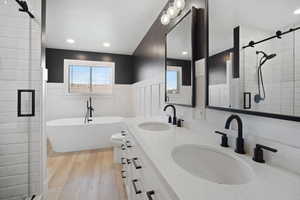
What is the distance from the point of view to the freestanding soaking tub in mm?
2967

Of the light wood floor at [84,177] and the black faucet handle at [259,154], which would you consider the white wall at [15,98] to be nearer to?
the light wood floor at [84,177]

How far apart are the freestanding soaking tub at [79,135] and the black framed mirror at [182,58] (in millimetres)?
1551

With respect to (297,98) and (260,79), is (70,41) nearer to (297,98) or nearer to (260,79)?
(260,79)

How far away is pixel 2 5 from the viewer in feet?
4.96

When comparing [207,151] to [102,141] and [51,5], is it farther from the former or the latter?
[102,141]

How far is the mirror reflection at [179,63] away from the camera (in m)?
1.43

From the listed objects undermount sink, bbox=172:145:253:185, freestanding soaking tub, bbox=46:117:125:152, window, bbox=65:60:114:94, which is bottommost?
freestanding soaking tub, bbox=46:117:125:152

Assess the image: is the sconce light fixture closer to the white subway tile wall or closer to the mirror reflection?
the mirror reflection

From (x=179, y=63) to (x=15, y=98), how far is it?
1823 millimetres

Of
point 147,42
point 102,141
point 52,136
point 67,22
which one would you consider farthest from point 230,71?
point 52,136

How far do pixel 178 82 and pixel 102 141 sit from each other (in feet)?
7.99

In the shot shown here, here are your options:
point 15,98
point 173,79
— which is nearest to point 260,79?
point 173,79

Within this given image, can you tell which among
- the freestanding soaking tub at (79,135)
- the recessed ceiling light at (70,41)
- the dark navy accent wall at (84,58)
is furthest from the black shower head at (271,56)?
the dark navy accent wall at (84,58)

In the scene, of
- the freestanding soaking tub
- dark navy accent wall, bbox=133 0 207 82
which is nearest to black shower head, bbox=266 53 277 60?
dark navy accent wall, bbox=133 0 207 82
